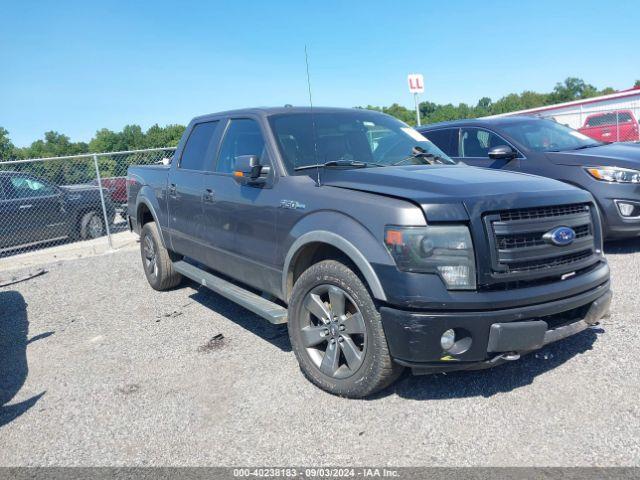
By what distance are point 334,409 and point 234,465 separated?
74 centimetres

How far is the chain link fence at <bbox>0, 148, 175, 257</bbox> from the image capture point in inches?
375

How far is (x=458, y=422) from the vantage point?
2943 millimetres

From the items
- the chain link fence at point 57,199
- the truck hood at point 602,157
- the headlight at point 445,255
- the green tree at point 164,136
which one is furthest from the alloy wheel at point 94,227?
the green tree at point 164,136

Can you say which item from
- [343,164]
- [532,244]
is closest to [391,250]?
[532,244]

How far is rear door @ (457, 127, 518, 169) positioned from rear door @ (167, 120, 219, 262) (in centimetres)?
376

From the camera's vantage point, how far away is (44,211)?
9992mm

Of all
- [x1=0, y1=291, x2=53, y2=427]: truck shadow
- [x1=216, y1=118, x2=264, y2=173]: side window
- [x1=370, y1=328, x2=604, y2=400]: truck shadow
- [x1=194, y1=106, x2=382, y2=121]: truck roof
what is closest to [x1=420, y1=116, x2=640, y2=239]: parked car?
[x1=194, y1=106, x2=382, y2=121]: truck roof

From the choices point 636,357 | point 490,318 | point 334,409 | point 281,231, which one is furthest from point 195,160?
point 636,357

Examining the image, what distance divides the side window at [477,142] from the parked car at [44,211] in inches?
292

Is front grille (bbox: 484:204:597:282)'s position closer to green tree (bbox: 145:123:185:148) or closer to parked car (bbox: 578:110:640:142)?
parked car (bbox: 578:110:640:142)

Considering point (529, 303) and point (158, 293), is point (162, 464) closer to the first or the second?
point (529, 303)

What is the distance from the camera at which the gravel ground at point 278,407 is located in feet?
8.95

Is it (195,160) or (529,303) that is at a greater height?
(195,160)

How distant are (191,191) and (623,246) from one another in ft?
18.2
